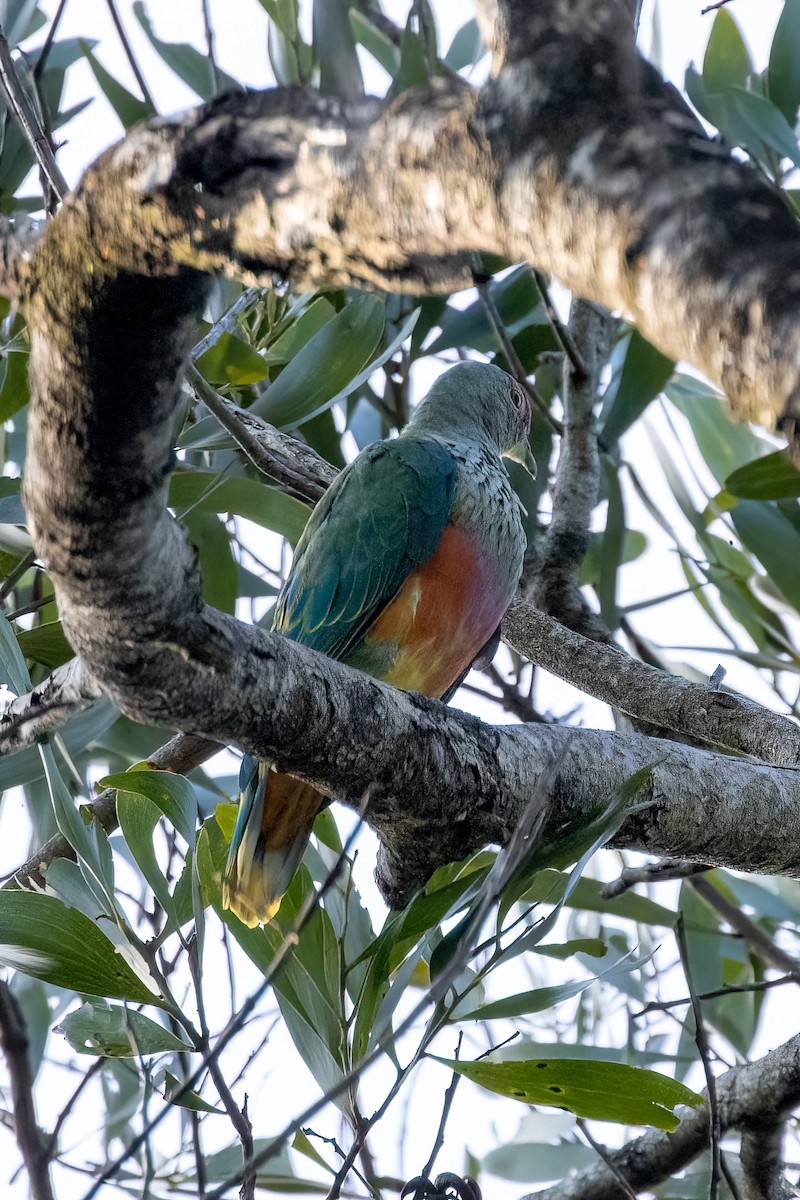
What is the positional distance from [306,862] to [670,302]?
2.16 meters

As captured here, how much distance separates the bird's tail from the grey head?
122 cm

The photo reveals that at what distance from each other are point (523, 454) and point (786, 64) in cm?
135

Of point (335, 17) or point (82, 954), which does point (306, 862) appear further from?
point (335, 17)

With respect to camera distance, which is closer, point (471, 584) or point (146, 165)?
point (146, 165)

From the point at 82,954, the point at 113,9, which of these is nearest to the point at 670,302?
the point at 82,954

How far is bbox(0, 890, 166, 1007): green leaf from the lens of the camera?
1.74 meters

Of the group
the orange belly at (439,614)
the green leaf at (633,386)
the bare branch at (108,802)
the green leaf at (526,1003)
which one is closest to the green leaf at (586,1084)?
the green leaf at (526,1003)

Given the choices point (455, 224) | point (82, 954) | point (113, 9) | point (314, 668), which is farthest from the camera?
point (113, 9)

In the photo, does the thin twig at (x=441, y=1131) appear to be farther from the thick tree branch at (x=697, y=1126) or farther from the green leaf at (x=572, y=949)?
the thick tree branch at (x=697, y=1126)

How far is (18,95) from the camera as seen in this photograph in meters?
1.62

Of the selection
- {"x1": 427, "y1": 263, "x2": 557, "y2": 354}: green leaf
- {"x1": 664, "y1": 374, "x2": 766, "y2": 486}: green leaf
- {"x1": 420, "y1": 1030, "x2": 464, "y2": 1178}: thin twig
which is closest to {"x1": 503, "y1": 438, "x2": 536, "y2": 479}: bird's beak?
{"x1": 427, "y1": 263, "x2": 557, "y2": 354}: green leaf

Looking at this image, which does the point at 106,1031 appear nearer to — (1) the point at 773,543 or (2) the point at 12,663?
(2) the point at 12,663

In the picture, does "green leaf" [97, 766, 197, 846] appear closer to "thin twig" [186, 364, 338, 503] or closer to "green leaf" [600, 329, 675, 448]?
"thin twig" [186, 364, 338, 503]

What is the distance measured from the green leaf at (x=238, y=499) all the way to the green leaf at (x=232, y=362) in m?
0.22
